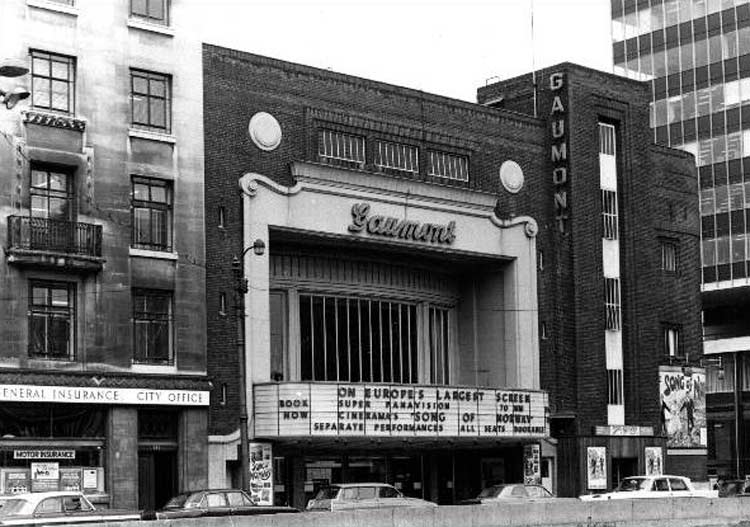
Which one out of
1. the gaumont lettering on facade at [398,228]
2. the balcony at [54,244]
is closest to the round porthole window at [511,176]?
the gaumont lettering on facade at [398,228]

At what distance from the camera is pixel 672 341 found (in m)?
63.3

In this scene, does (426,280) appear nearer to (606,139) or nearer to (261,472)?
(606,139)

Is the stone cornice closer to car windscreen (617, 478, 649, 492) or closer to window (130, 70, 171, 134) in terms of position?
window (130, 70, 171, 134)

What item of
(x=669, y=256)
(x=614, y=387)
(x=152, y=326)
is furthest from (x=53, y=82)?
(x=669, y=256)

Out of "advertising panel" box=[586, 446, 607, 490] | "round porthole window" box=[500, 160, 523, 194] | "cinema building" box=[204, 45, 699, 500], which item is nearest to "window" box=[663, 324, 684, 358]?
"cinema building" box=[204, 45, 699, 500]

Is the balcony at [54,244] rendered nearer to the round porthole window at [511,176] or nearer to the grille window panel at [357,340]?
the grille window panel at [357,340]

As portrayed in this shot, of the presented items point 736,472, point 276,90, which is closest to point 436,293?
point 276,90

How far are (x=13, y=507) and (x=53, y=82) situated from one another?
14.4m

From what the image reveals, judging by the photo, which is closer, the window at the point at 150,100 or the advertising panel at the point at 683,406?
the window at the point at 150,100

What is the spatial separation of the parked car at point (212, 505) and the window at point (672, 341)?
2877cm

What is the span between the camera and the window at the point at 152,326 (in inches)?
1734

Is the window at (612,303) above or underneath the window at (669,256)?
underneath

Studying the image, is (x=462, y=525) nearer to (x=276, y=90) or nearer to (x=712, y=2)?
(x=276, y=90)

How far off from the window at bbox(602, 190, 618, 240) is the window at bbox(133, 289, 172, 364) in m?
22.5
